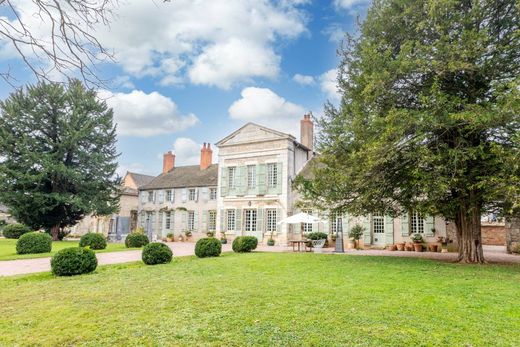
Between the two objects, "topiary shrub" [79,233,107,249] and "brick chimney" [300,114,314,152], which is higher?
"brick chimney" [300,114,314,152]

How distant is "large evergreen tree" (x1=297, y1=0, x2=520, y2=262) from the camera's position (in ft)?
30.7

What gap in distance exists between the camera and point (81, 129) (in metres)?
24.2

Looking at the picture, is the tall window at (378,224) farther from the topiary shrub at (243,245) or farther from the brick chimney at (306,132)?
the topiary shrub at (243,245)

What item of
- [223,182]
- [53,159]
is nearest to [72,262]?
[223,182]

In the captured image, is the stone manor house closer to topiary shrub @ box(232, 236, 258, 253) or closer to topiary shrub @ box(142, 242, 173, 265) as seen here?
topiary shrub @ box(232, 236, 258, 253)

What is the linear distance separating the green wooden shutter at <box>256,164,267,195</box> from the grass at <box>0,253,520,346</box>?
15.0 meters

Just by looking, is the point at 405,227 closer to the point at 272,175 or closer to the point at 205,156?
the point at 272,175

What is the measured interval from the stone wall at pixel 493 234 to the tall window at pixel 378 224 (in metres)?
6.38

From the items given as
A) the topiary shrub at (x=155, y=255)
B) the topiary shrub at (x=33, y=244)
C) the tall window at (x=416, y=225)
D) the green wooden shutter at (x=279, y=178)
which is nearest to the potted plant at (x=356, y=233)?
the tall window at (x=416, y=225)

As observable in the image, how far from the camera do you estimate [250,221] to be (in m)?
23.9

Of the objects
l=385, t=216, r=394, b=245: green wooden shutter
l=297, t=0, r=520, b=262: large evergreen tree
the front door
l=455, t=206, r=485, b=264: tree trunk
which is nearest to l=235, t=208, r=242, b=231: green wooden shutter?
the front door

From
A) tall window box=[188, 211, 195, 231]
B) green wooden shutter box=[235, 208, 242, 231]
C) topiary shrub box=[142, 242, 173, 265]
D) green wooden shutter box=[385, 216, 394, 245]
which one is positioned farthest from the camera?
tall window box=[188, 211, 195, 231]

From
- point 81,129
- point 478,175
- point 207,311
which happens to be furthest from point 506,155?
point 81,129

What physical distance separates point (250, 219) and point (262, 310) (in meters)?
19.0
